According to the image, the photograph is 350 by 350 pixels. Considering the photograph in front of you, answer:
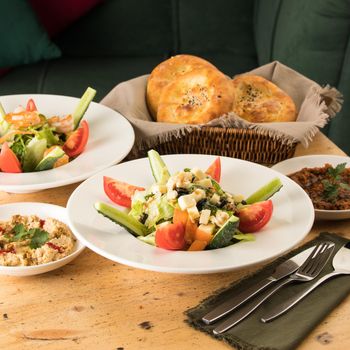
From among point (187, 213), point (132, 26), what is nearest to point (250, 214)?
point (187, 213)

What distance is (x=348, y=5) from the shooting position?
7.86ft

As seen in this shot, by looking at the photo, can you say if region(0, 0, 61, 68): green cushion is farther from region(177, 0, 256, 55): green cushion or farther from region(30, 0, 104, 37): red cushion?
region(177, 0, 256, 55): green cushion

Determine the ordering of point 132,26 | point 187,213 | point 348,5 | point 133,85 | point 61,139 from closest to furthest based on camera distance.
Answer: point 187,213 → point 61,139 → point 133,85 → point 348,5 → point 132,26

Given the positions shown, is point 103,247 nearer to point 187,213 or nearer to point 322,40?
point 187,213

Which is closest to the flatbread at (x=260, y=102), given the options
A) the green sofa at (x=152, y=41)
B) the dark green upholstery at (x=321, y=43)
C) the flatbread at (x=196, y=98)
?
the flatbread at (x=196, y=98)

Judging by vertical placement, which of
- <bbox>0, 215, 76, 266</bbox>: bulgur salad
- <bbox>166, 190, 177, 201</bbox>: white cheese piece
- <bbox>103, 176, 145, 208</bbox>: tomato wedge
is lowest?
<bbox>0, 215, 76, 266</bbox>: bulgur salad

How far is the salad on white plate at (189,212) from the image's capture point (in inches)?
43.9

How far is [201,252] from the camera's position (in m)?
1.09

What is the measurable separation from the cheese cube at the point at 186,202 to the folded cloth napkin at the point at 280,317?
0.16 metres

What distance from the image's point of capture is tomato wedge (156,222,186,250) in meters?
1.10

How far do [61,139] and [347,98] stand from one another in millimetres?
1280

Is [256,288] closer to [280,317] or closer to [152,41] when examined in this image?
[280,317]

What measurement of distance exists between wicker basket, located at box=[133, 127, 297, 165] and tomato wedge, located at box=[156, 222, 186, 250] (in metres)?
0.51

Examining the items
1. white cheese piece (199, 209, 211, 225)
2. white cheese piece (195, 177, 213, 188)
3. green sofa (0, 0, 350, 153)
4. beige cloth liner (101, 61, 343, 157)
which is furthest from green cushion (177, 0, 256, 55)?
white cheese piece (199, 209, 211, 225)
